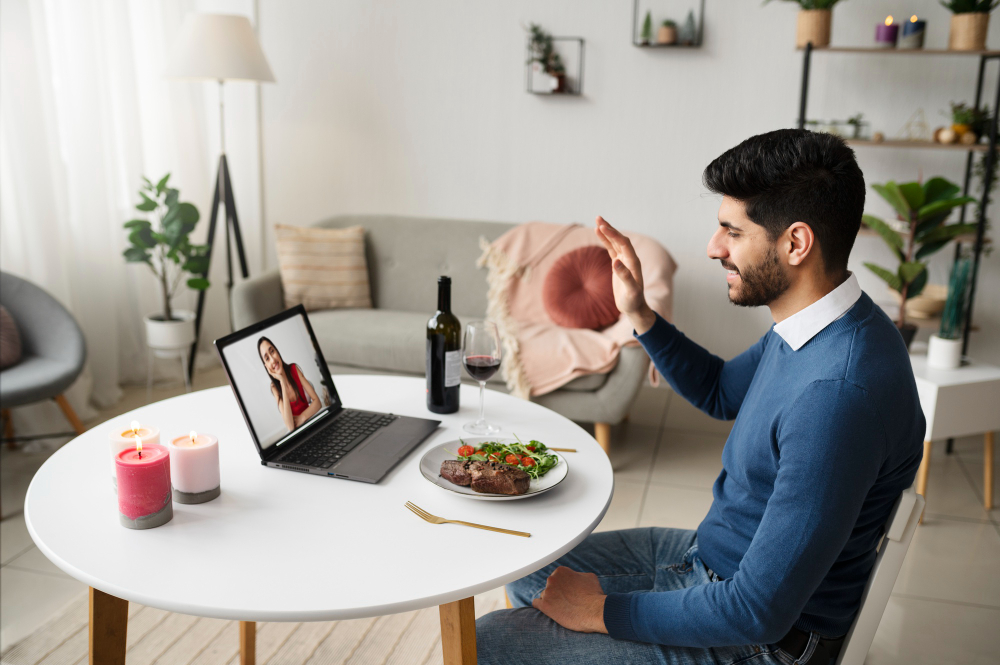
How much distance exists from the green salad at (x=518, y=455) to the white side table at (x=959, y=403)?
5.74ft

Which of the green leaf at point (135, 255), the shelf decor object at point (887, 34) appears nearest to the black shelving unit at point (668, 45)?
the shelf decor object at point (887, 34)

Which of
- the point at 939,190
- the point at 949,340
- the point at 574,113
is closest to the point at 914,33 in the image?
the point at 939,190

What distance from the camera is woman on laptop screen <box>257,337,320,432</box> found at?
129 centimetres

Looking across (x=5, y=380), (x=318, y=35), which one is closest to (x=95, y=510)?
(x=5, y=380)

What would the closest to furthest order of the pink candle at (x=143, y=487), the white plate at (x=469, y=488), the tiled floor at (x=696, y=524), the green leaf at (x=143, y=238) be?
the pink candle at (x=143, y=487) < the white plate at (x=469, y=488) < the tiled floor at (x=696, y=524) < the green leaf at (x=143, y=238)

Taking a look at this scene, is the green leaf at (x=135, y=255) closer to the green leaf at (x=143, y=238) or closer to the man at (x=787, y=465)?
the green leaf at (x=143, y=238)

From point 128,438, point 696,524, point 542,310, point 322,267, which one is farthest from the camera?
point 322,267

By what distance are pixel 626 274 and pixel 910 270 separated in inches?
77.5

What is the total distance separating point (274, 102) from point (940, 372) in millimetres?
3364

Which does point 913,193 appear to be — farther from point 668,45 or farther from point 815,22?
point 668,45

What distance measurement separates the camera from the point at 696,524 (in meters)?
2.37

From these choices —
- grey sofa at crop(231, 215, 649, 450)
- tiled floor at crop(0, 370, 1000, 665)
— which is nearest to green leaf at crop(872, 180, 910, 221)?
tiled floor at crop(0, 370, 1000, 665)

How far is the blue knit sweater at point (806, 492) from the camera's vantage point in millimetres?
885

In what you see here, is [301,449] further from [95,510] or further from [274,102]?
[274,102]
